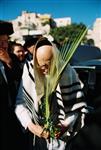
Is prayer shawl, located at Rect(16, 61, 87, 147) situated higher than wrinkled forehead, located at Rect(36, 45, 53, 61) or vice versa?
wrinkled forehead, located at Rect(36, 45, 53, 61)

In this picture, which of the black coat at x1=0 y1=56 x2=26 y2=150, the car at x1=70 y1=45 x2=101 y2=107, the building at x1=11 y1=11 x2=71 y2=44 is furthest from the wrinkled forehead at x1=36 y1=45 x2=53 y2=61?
the building at x1=11 y1=11 x2=71 y2=44

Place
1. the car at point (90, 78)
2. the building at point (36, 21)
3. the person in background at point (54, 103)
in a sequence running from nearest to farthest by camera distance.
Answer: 1. the person in background at point (54, 103)
2. the car at point (90, 78)
3. the building at point (36, 21)

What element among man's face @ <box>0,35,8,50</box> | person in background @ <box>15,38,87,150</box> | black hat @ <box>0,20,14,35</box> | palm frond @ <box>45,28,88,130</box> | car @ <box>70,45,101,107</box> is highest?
black hat @ <box>0,20,14,35</box>

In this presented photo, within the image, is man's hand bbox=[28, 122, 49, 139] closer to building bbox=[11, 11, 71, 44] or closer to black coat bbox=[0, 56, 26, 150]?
black coat bbox=[0, 56, 26, 150]

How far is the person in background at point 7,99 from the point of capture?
447 cm

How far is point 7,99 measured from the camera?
14.7 ft

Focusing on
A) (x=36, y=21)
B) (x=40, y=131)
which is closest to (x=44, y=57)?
(x=40, y=131)

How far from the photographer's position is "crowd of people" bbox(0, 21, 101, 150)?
396cm

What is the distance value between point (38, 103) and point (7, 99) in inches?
17.8

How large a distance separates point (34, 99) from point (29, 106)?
0.33 ft

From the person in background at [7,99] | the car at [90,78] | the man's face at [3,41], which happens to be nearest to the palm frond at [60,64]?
the person in background at [7,99]

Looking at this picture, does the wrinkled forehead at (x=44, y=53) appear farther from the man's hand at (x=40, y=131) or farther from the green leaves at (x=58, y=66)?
the man's hand at (x=40, y=131)

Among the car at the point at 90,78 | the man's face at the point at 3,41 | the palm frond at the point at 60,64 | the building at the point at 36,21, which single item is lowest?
the building at the point at 36,21

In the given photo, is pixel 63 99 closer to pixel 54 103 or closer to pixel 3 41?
pixel 54 103
